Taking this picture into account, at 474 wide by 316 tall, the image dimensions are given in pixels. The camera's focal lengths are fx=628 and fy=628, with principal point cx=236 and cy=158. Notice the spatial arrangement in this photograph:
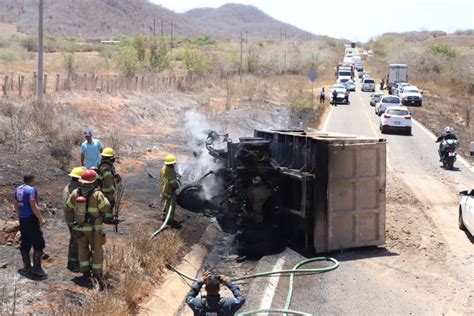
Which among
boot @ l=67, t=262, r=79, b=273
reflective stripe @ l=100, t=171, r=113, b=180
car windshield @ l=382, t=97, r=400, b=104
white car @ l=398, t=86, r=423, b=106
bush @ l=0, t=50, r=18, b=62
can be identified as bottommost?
boot @ l=67, t=262, r=79, b=273

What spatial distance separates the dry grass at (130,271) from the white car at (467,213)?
5.79 metres

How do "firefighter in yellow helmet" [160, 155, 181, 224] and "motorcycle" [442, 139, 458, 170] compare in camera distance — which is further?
"motorcycle" [442, 139, 458, 170]

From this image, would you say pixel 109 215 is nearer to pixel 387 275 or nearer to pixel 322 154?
pixel 322 154

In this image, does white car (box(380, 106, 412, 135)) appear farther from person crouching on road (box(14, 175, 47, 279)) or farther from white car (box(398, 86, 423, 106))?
person crouching on road (box(14, 175, 47, 279))

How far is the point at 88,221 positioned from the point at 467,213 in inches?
317

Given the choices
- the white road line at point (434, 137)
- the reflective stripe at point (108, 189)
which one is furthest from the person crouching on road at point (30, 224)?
the white road line at point (434, 137)

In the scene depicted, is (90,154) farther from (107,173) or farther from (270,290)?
(270,290)

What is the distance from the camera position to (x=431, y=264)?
10.9 metres

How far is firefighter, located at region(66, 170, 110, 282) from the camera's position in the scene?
8.59 m

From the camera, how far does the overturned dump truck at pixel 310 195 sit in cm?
1146

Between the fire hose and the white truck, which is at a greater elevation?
the white truck

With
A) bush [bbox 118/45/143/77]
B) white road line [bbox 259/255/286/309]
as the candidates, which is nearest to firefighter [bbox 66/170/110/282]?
white road line [bbox 259/255/286/309]

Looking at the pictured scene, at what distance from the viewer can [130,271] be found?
8883 mm

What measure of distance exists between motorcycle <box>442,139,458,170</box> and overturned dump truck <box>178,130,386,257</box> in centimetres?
1100
